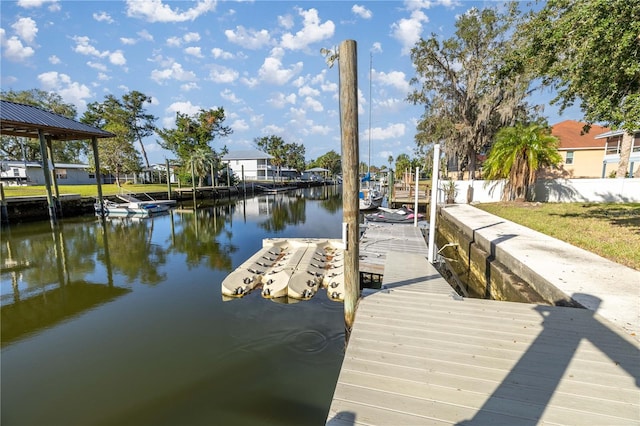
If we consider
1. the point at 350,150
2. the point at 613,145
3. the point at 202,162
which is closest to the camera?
the point at 350,150

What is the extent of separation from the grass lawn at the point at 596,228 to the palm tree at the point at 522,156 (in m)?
3.52

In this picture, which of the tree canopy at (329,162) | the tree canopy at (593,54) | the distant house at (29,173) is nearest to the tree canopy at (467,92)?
the tree canopy at (593,54)

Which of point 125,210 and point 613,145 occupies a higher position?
point 613,145

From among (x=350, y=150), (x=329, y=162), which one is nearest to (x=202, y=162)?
(x=350, y=150)

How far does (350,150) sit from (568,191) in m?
18.8

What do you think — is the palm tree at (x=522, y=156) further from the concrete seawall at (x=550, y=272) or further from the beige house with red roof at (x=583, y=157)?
the beige house with red roof at (x=583, y=157)

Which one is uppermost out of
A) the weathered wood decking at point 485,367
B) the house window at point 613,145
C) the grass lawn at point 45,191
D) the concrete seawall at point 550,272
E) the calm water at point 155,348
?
the house window at point 613,145

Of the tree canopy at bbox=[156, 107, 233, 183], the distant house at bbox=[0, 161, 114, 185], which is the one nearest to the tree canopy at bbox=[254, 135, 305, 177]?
the tree canopy at bbox=[156, 107, 233, 183]

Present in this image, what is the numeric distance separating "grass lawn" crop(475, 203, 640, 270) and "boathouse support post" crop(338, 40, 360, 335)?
566 centimetres

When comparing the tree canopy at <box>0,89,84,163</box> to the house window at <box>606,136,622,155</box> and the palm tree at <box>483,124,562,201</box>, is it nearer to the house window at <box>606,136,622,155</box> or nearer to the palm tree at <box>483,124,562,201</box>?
the palm tree at <box>483,124,562,201</box>

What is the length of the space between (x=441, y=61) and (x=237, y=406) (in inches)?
999

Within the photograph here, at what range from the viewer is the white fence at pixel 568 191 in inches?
591

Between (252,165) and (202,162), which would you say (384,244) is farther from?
(252,165)

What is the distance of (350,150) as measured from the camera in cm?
408
